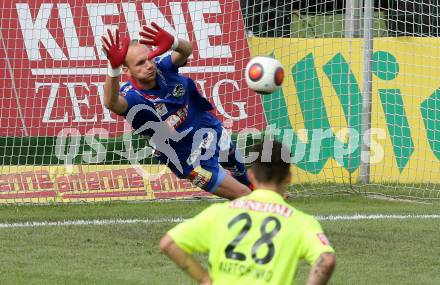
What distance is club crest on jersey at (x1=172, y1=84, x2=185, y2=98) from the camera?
1002 cm

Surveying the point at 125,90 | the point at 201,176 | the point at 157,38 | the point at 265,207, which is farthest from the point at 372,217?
the point at 265,207


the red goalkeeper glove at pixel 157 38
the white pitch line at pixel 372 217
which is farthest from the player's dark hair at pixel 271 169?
the white pitch line at pixel 372 217

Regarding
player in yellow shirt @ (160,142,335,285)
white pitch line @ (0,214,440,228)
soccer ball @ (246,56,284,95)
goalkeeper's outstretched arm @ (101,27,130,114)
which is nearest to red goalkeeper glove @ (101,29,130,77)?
goalkeeper's outstretched arm @ (101,27,130,114)

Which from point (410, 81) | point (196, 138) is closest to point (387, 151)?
point (410, 81)

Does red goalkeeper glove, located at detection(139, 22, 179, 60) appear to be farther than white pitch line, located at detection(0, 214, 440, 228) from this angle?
No

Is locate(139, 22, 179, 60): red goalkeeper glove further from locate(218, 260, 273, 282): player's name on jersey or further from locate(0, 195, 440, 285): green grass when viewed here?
locate(218, 260, 273, 282): player's name on jersey

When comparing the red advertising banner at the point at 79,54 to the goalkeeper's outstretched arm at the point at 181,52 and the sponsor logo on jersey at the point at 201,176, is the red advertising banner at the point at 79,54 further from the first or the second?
the sponsor logo on jersey at the point at 201,176

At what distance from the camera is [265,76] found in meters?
9.20

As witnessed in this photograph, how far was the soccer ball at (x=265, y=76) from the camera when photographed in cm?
920

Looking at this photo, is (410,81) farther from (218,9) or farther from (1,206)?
(1,206)

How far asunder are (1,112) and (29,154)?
82 centimetres

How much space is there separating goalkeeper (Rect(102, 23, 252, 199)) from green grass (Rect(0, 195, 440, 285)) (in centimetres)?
83

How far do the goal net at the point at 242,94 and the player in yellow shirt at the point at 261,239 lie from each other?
959cm

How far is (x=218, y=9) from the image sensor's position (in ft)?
51.4
